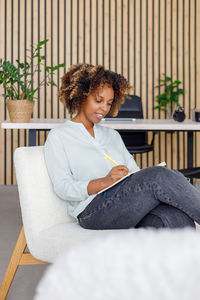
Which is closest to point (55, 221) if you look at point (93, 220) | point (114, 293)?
point (93, 220)

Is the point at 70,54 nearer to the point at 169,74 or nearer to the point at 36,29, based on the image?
the point at 36,29

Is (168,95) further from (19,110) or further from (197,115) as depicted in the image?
(19,110)

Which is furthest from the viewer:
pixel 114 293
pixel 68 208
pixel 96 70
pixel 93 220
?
pixel 96 70

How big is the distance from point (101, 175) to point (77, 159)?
0.13m

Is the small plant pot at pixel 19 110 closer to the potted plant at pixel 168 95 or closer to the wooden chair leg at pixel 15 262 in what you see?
the wooden chair leg at pixel 15 262

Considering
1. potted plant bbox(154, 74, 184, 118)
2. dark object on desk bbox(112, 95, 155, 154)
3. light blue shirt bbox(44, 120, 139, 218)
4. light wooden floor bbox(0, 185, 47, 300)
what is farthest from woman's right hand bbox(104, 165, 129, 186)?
potted plant bbox(154, 74, 184, 118)

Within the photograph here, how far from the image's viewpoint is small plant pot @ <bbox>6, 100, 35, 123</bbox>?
120 inches

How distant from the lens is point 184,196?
142 cm

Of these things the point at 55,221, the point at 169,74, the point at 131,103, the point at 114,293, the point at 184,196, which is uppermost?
the point at 169,74

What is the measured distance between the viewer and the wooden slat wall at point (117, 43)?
500 cm

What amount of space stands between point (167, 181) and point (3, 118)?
12.6 ft

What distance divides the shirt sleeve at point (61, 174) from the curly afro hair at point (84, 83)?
0.83ft

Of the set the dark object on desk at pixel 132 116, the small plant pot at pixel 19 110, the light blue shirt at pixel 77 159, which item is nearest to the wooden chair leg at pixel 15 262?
the light blue shirt at pixel 77 159

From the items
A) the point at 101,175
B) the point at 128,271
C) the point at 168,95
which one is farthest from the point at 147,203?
the point at 168,95
